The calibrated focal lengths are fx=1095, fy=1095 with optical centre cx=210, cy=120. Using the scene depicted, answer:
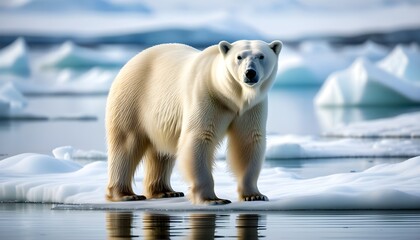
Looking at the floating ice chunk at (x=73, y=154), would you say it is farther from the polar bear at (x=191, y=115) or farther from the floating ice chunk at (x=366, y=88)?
the floating ice chunk at (x=366, y=88)

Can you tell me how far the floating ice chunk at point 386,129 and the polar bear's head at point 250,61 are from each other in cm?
854

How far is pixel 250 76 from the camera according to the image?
7039 millimetres

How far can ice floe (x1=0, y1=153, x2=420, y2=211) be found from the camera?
721 centimetres

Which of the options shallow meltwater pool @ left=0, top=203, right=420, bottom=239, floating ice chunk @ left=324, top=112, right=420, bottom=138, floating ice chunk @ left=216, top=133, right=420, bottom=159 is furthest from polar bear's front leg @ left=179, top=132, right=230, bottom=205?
floating ice chunk @ left=324, top=112, right=420, bottom=138

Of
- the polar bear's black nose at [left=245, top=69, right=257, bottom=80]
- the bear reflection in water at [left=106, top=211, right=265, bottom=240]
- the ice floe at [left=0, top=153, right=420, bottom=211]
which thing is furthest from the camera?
the ice floe at [left=0, top=153, right=420, bottom=211]

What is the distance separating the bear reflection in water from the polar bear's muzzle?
86cm

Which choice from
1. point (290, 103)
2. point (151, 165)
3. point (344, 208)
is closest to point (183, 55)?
point (151, 165)

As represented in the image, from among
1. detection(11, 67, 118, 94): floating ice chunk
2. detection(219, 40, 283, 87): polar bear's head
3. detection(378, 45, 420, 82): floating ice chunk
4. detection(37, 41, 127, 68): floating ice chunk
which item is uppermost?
detection(37, 41, 127, 68): floating ice chunk

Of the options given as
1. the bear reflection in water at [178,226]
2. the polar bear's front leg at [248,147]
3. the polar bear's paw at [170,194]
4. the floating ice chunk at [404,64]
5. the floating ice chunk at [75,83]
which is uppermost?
the floating ice chunk at [75,83]

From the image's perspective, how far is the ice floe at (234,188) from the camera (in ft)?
23.7

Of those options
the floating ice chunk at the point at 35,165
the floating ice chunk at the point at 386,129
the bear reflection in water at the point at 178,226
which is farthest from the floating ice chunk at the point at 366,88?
the bear reflection in water at the point at 178,226

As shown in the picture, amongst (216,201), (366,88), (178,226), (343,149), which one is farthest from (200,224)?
(366,88)

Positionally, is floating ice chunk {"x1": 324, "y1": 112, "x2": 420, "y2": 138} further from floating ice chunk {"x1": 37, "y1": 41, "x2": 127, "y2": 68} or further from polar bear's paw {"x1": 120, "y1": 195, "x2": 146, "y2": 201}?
floating ice chunk {"x1": 37, "y1": 41, "x2": 127, "y2": 68}

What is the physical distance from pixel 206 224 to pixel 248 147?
1218 mm
